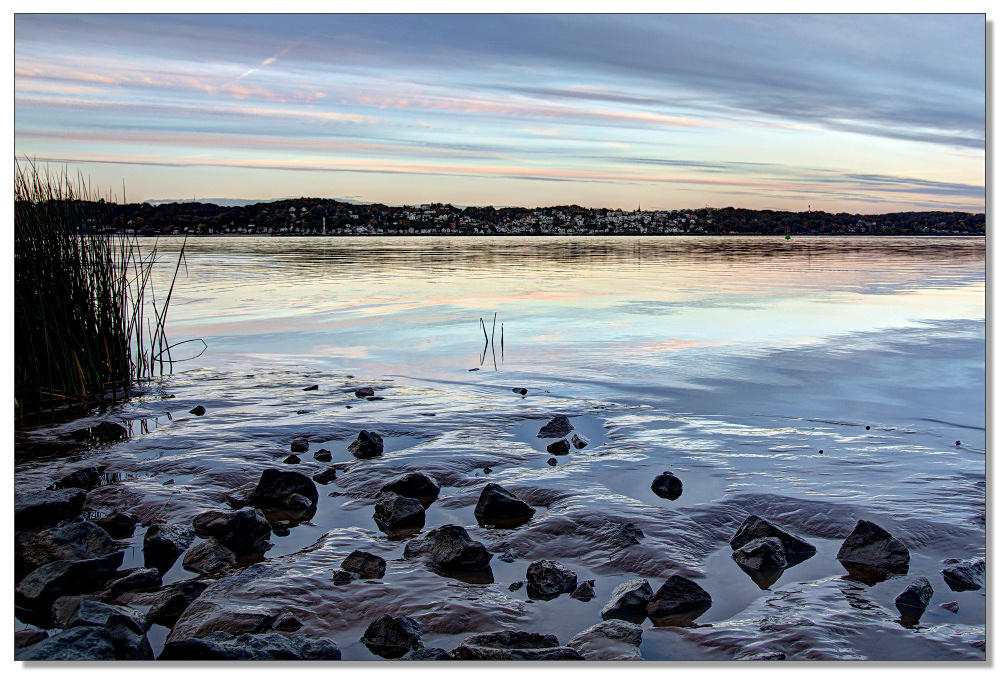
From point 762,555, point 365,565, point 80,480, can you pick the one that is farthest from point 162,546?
point 762,555

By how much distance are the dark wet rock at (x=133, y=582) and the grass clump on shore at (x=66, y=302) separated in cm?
391

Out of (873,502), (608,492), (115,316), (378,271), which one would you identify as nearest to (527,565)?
(608,492)

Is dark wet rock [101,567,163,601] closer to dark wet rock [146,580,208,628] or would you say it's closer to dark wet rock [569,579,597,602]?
dark wet rock [146,580,208,628]

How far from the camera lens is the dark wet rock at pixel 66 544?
4395 mm

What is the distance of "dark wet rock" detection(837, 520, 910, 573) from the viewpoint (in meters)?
4.31

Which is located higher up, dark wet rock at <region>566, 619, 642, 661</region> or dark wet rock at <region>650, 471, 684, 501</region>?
dark wet rock at <region>650, 471, 684, 501</region>

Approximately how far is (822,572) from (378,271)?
104 feet

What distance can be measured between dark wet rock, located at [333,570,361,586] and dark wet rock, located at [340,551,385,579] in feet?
0.11

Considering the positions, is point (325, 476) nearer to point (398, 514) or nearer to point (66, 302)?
point (398, 514)

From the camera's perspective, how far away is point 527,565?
441 cm

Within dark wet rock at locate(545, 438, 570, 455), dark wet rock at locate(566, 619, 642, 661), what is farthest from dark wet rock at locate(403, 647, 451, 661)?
dark wet rock at locate(545, 438, 570, 455)

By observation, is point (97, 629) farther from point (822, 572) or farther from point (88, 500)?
point (822, 572)

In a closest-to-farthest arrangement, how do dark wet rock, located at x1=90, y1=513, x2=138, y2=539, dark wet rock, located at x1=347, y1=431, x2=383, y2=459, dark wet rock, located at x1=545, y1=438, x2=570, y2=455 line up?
dark wet rock, located at x1=90, y1=513, x2=138, y2=539, dark wet rock, located at x1=347, y1=431, x2=383, y2=459, dark wet rock, located at x1=545, y1=438, x2=570, y2=455

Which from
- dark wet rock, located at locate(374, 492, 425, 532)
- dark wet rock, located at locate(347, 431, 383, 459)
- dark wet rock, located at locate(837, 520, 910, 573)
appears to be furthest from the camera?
dark wet rock, located at locate(347, 431, 383, 459)
